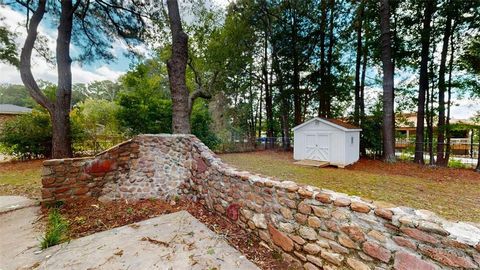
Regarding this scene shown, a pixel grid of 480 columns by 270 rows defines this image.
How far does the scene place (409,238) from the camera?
4.61ft

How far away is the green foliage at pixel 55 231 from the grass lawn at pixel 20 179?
1591 mm

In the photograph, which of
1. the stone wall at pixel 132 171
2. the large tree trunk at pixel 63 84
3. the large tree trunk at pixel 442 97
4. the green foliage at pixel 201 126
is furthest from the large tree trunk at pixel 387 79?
the large tree trunk at pixel 63 84

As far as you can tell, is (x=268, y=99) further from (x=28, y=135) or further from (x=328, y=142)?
(x=28, y=135)

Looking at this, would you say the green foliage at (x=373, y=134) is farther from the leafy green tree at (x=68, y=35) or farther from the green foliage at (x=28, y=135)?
the green foliage at (x=28, y=135)

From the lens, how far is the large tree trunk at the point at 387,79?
26.6 feet

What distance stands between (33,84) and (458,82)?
51.9 ft

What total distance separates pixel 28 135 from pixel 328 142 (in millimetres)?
12103

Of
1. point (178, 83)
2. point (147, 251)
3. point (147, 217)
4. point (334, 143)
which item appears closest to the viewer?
point (147, 251)

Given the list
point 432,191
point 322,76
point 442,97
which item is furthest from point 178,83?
point 442,97

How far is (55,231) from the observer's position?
2523 mm

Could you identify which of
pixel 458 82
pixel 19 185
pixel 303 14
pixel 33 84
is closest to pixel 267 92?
pixel 303 14

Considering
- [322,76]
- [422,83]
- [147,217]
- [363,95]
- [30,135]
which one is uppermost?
[322,76]

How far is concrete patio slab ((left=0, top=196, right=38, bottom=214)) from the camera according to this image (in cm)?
327

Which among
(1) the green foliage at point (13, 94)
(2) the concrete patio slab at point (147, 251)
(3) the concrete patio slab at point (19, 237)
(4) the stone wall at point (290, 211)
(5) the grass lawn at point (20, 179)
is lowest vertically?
(2) the concrete patio slab at point (147, 251)
